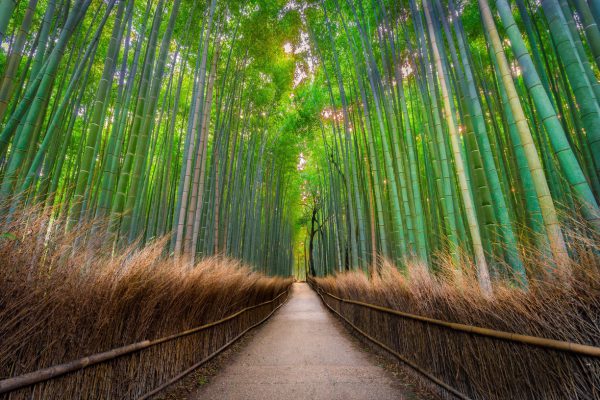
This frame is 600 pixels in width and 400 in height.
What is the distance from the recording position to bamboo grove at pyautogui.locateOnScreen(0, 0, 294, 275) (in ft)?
7.08

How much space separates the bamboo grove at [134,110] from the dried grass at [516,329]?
2307mm

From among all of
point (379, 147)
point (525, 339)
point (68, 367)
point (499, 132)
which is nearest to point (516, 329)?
point (525, 339)

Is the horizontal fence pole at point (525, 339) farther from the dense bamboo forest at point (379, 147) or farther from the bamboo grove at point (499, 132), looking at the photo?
the bamboo grove at point (499, 132)

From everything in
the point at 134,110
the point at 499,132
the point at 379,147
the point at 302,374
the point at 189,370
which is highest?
the point at 379,147

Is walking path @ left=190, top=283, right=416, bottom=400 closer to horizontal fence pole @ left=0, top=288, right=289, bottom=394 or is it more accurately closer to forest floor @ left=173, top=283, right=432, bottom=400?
forest floor @ left=173, top=283, right=432, bottom=400

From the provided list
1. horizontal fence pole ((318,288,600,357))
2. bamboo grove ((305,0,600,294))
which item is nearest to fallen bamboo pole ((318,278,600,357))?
horizontal fence pole ((318,288,600,357))

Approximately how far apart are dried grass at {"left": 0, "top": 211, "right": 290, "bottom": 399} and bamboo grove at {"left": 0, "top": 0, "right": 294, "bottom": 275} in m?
0.26

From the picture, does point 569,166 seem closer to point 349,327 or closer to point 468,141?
point 468,141

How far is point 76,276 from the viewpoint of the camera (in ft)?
4.31

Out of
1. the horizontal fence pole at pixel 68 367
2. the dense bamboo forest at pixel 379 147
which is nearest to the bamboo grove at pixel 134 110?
the dense bamboo forest at pixel 379 147

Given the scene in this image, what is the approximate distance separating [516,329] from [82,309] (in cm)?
211

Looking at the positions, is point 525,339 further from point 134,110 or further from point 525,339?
point 134,110

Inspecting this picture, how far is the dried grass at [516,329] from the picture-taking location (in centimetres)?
106

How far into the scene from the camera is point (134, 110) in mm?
3678
